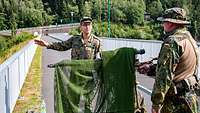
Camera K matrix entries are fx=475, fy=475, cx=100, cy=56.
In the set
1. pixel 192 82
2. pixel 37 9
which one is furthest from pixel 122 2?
pixel 192 82

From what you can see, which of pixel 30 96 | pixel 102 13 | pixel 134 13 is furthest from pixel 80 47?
pixel 134 13

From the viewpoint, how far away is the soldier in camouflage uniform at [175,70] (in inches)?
217

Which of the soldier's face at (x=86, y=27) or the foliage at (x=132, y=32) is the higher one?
the soldier's face at (x=86, y=27)

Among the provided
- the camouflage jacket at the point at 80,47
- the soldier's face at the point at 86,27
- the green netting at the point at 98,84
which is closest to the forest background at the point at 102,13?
the camouflage jacket at the point at 80,47

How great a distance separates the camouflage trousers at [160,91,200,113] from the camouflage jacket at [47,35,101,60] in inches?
91.0

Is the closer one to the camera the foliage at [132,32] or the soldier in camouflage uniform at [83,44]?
the soldier in camouflage uniform at [83,44]

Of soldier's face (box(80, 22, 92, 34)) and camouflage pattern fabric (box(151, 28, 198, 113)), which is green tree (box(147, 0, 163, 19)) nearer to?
soldier's face (box(80, 22, 92, 34))

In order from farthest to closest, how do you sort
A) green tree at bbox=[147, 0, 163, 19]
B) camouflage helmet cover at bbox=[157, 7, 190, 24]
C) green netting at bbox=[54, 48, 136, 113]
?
green tree at bbox=[147, 0, 163, 19] < green netting at bbox=[54, 48, 136, 113] < camouflage helmet cover at bbox=[157, 7, 190, 24]

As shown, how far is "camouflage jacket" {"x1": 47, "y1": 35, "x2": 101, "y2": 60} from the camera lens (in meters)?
7.87

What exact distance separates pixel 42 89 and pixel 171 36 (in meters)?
9.56

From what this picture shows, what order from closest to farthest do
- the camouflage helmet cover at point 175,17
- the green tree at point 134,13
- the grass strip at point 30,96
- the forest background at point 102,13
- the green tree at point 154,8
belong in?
the camouflage helmet cover at point 175,17 → the grass strip at point 30,96 → the forest background at point 102,13 → the green tree at point 134,13 → the green tree at point 154,8

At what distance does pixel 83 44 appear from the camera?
25.8 ft

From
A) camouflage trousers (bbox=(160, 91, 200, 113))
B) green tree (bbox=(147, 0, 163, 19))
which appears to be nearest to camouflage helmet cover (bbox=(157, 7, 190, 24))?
camouflage trousers (bbox=(160, 91, 200, 113))

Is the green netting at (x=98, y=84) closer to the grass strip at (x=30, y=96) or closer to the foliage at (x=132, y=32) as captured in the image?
the grass strip at (x=30, y=96)
